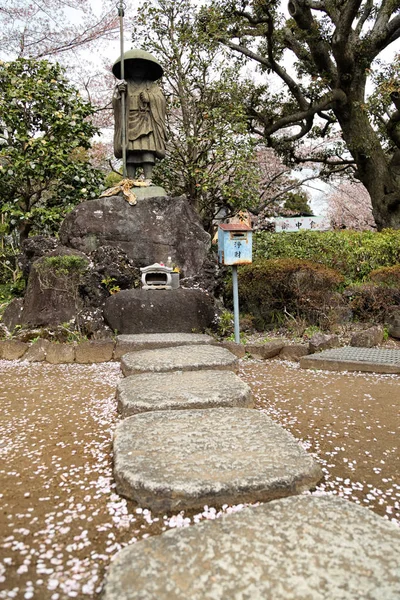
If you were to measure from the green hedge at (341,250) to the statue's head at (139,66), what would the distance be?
3.44 metres

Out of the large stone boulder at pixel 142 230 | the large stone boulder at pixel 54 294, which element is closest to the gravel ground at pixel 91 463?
the large stone boulder at pixel 54 294

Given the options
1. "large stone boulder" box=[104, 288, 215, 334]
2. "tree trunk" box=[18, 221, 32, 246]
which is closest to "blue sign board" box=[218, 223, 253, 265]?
"large stone boulder" box=[104, 288, 215, 334]

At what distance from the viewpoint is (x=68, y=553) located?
1.33 meters

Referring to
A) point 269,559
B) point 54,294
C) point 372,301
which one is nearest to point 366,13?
point 372,301

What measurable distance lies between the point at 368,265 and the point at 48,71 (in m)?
7.02

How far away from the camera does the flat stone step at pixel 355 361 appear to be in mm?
4045

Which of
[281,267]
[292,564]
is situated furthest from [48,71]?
[292,564]

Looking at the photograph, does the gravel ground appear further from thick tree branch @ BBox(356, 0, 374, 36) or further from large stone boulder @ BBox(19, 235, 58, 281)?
thick tree branch @ BBox(356, 0, 374, 36)

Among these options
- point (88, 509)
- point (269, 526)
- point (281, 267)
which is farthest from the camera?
point (281, 267)

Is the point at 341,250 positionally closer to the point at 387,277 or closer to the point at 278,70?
the point at 387,277

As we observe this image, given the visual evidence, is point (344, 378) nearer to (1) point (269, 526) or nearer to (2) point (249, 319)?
(2) point (249, 319)

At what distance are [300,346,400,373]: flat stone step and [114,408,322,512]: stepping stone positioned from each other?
2175 mm

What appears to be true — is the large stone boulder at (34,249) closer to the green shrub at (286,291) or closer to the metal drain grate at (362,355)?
the green shrub at (286,291)

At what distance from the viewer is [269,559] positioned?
3.83 feet
